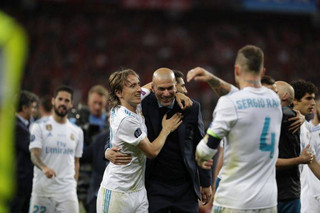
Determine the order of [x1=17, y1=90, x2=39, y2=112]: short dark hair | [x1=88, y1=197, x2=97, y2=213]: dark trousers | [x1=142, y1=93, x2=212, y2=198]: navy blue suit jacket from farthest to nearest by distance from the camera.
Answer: [x1=88, y1=197, x2=97, y2=213]: dark trousers → [x1=17, y1=90, x2=39, y2=112]: short dark hair → [x1=142, y1=93, x2=212, y2=198]: navy blue suit jacket

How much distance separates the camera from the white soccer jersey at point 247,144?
14.3ft

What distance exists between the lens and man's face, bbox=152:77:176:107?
5.28 meters

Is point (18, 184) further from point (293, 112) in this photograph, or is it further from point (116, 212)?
point (293, 112)

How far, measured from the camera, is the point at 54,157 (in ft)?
26.1

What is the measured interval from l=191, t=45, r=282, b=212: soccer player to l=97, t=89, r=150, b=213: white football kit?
3.39ft

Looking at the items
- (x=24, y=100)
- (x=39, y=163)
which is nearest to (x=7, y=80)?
(x=39, y=163)

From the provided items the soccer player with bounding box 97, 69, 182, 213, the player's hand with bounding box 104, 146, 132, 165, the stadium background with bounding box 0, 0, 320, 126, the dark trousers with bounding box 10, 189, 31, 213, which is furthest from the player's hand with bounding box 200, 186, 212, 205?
the stadium background with bounding box 0, 0, 320, 126

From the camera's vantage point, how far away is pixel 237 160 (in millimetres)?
4398

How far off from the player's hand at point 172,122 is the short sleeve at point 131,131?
274 mm

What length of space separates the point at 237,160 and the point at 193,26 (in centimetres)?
2683

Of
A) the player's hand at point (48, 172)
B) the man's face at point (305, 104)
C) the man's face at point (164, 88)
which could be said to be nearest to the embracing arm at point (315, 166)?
the man's face at point (305, 104)

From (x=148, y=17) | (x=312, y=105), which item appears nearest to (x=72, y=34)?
(x=148, y=17)

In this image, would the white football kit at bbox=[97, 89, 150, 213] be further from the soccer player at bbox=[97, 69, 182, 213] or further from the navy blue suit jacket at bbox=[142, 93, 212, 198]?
the navy blue suit jacket at bbox=[142, 93, 212, 198]

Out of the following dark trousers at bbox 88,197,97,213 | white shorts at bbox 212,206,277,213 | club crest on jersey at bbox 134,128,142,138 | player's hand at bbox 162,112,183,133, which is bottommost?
dark trousers at bbox 88,197,97,213
